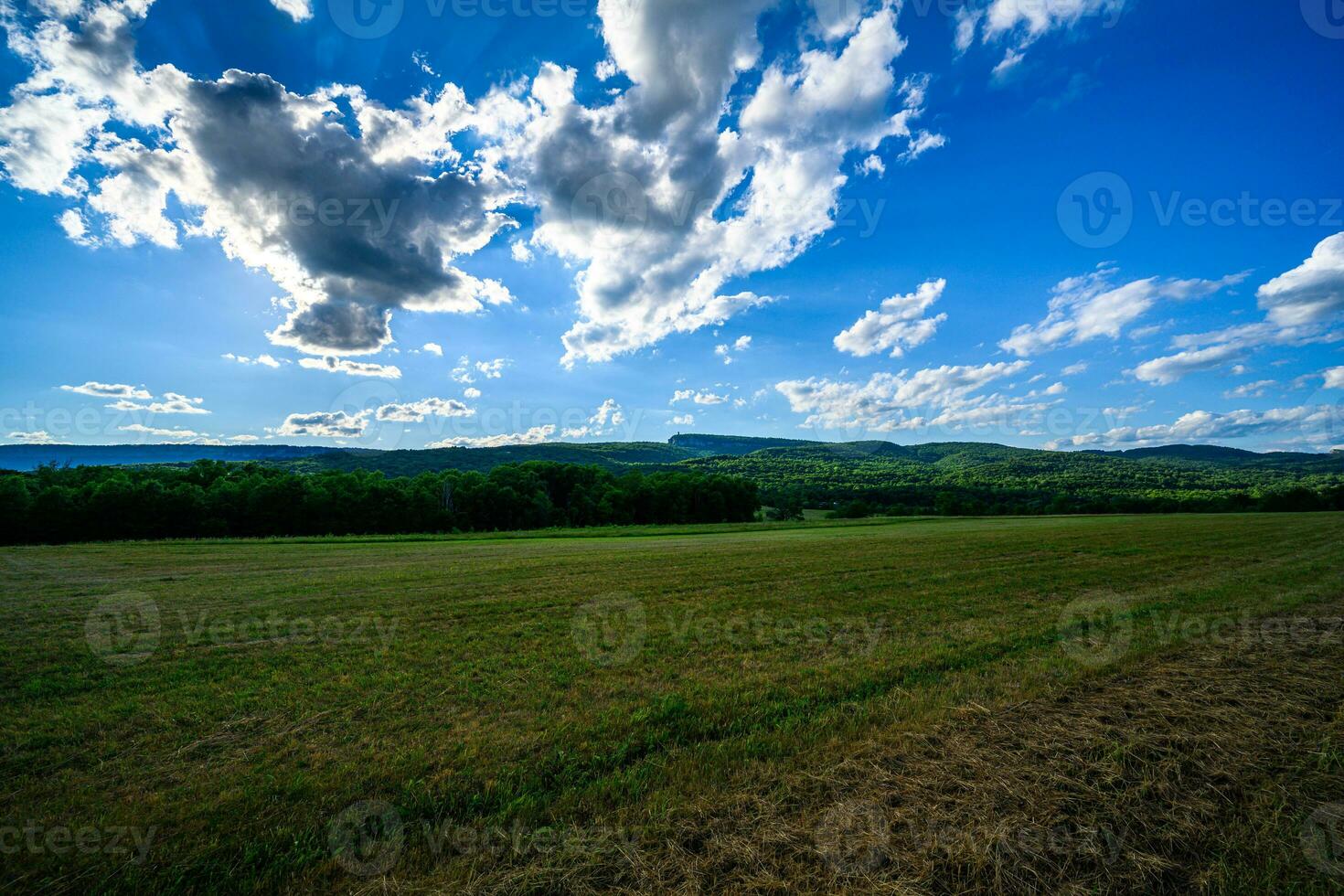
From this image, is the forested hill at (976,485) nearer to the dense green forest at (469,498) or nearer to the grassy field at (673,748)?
the dense green forest at (469,498)

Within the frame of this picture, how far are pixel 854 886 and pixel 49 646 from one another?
14.3 metres

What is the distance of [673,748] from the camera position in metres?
5.90

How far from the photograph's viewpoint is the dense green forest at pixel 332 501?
53125mm

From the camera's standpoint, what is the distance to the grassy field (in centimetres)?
403

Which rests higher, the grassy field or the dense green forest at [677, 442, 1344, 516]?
the grassy field

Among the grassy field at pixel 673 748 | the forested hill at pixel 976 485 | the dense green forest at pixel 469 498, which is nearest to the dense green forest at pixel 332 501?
the dense green forest at pixel 469 498

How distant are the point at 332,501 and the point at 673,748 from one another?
74281 mm

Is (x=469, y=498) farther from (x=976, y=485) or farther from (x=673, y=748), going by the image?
(x=976, y=485)

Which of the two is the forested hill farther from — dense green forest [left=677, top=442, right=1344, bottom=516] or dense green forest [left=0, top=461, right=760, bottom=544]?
dense green forest [left=0, top=461, right=760, bottom=544]

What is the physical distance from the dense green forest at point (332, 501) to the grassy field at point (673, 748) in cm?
5858

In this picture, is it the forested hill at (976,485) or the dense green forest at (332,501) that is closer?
the dense green forest at (332,501)

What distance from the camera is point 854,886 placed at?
3725 mm

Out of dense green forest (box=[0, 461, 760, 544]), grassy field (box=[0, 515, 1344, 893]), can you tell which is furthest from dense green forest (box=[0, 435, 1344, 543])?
grassy field (box=[0, 515, 1344, 893])

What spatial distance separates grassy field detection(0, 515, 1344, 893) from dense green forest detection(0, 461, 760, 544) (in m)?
58.6
